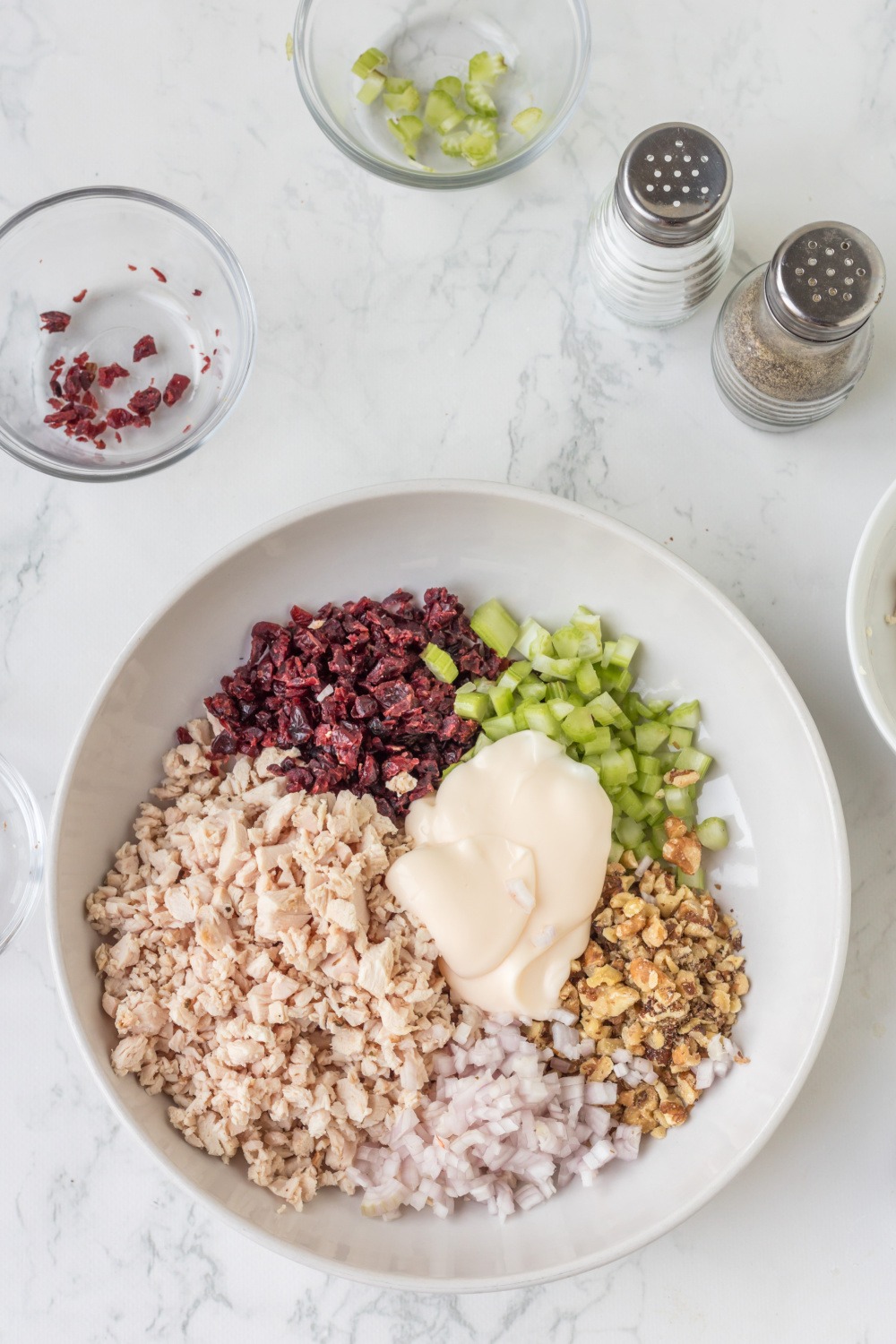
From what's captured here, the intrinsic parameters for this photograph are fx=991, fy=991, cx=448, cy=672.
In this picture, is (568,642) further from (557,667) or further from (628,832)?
(628,832)

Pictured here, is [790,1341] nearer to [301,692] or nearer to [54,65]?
[301,692]

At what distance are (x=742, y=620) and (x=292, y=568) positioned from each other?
2.82 ft

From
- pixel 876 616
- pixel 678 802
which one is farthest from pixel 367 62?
pixel 678 802

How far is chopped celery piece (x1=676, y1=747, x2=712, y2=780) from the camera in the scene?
1.92 m

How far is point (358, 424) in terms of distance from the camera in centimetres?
205

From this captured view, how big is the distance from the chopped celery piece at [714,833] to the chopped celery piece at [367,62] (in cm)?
166

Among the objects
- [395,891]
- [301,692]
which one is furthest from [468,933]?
[301,692]


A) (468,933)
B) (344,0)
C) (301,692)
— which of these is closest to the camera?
(468,933)

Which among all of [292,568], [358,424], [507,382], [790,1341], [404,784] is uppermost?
[507,382]

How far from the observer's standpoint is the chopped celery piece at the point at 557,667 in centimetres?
190

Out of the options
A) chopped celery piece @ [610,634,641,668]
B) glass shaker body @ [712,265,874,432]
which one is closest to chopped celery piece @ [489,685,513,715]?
chopped celery piece @ [610,634,641,668]

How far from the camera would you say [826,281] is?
5.49ft

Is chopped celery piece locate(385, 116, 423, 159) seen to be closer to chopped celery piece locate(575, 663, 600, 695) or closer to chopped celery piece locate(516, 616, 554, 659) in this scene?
chopped celery piece locate(516, 616, 554, 659)

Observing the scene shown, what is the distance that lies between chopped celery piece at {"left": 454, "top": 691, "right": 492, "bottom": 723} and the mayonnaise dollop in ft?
0.28
